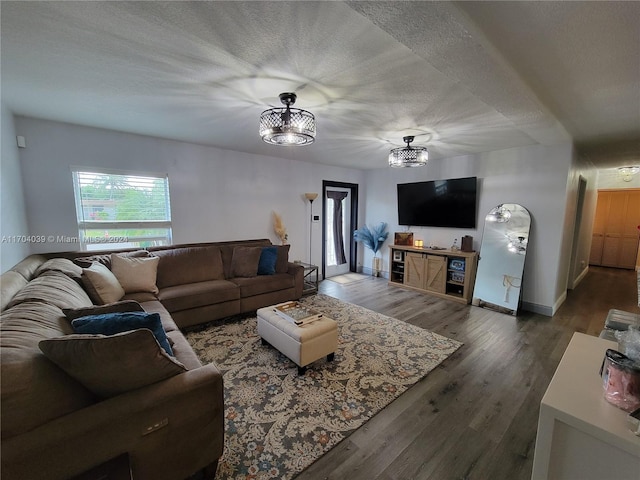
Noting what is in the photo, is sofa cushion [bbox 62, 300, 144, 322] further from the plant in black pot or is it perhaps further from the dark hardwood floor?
the plant in black pot

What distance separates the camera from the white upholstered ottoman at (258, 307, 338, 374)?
7.39 ft

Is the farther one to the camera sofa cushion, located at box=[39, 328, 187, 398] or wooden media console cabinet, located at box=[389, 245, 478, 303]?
wooden media console cabinet, located at box=[389, 245, 478, 303]

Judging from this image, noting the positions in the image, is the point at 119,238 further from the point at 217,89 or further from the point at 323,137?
the point at 323,137

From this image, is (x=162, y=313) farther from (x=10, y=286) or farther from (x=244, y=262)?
(x=244, y=262)

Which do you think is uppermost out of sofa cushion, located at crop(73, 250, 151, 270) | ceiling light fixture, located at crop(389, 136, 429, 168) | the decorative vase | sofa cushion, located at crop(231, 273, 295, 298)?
ceiling light fixture, located at crop(389, 136, 429, 168)

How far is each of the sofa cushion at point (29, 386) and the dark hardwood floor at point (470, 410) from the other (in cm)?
120

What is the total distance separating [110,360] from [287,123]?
1879 mm

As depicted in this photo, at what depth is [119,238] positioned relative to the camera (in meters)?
3.44

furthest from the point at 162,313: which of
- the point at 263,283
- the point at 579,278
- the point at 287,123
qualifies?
the point at 579,278

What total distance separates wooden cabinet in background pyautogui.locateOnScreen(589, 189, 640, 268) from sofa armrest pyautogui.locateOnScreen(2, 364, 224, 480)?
981 centimetres

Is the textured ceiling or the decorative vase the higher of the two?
the textured ceiling

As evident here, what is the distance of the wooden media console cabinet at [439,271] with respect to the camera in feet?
13.9

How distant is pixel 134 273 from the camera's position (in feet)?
9.70

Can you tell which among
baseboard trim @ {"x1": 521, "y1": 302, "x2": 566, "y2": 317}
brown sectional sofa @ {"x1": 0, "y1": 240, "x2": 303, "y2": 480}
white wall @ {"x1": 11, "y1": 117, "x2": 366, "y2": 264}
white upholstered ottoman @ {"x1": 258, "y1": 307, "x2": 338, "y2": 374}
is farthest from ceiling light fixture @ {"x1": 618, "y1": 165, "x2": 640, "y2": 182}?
brown sectional sofa @ {"x1": 0, "y1": 240, "x2": 303, "y2": 480}
